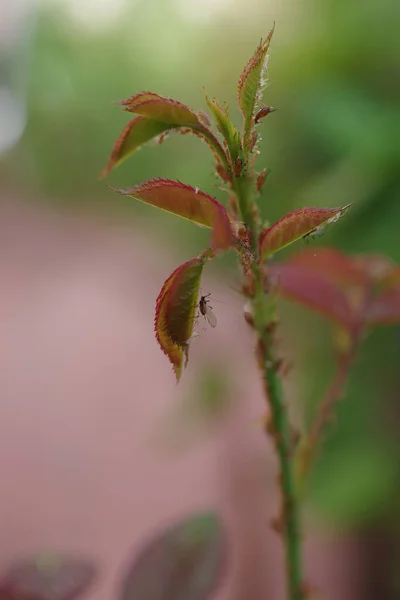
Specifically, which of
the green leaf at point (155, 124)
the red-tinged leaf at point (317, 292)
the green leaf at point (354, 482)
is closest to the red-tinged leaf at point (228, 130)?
the green leaf at point (155, 124)

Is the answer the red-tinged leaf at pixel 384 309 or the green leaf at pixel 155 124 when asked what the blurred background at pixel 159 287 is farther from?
the green leaf at pixel 155 124

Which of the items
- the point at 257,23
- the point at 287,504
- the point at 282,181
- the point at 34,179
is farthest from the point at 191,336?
the point at 34,179

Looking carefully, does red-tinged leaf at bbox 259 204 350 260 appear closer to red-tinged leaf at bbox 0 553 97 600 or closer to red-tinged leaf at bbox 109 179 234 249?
red-tinged leaf at bbox 109 179 234 249

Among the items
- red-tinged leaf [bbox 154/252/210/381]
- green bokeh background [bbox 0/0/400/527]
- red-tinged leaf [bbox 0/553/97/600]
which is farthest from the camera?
green bokeh background [bbox 0/0/400/527]

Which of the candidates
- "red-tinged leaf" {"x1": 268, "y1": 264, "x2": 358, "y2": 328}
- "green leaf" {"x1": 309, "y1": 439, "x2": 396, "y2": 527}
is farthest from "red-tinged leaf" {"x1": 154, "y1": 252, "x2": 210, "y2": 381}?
"green leaf" {"x1": 309, "y1": 439, "x2": 396, "y2": 527}

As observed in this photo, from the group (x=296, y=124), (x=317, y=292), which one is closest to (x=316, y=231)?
(x=317, y=292)

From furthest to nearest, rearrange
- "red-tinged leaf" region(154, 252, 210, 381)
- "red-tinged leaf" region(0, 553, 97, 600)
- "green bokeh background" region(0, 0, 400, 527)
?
1. "green bokeh background" region(0, 0, 400, 527)
2. "red-tinged leaf" region(0, 553, 97, 600)
3. "red-tinged leaf" region(154, 252, 210, 381)
